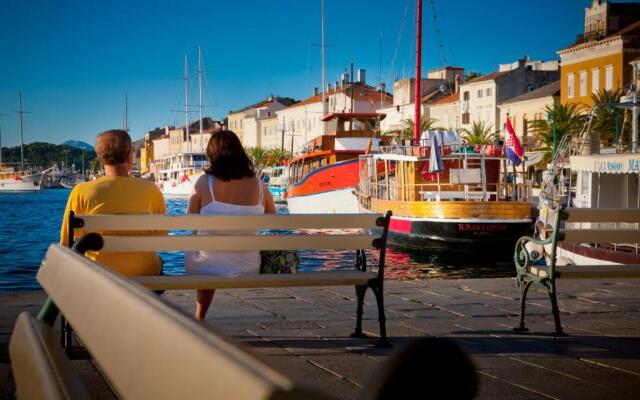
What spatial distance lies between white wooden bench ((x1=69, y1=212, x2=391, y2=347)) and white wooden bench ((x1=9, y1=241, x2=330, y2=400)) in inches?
110

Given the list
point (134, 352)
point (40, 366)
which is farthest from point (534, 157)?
point (134, 352)

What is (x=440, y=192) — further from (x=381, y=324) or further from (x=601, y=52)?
(x=601, y=52)

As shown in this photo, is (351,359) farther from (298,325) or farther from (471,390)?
(471,390)

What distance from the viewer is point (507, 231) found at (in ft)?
75.4

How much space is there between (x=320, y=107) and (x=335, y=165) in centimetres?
6563

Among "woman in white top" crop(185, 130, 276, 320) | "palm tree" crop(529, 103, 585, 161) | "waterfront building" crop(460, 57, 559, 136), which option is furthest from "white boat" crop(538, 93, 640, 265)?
"waterfront building" crop(460, 57, 559, 136)

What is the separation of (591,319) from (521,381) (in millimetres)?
2240

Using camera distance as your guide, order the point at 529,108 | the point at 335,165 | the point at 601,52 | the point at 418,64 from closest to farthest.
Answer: the point at 418,64
the point at 335,165
the point at 601,52
the point at 529,108

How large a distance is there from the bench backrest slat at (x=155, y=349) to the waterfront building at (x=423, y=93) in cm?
8347

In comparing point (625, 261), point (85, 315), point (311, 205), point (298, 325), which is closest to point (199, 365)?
point (85, 315)

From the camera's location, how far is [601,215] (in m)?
5.52

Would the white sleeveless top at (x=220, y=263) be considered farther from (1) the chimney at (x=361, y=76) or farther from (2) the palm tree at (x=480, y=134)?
(1) the chimney at (x=361, y=76)

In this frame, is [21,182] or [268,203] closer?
[268,203]

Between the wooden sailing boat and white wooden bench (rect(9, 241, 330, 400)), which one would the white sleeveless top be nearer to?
white wooden bench (rect(9, 241, 330, 400))
